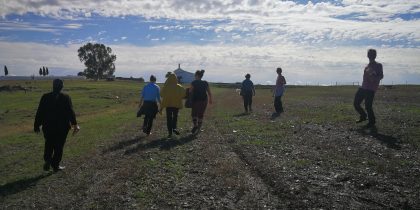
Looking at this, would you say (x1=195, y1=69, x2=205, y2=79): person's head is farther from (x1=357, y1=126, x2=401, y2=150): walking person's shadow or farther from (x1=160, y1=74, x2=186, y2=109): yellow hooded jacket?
(x1=357, y1=126, x2=401, y2=150): walking person's shadow

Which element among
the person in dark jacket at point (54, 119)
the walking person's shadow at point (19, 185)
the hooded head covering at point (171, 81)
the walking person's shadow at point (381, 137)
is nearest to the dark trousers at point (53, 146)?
the person in dark jacket at point (54, 119)

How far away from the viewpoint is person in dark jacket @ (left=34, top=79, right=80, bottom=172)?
37.0 feet

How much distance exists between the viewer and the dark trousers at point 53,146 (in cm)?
1139

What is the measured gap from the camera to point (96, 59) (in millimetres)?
163000

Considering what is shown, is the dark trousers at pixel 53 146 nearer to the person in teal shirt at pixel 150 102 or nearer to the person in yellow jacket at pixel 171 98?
the person in yellow jacket at pixel 171 98

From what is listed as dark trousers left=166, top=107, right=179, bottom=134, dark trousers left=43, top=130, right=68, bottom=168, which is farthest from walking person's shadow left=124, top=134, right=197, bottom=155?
dark trousers left=43, top=130, right=68, bottom=168

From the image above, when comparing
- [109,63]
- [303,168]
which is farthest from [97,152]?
[109,63]

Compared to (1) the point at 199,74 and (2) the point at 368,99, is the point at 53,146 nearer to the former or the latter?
(1) the point at 199,74

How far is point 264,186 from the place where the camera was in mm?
8945

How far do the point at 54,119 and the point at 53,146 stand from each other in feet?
2.35

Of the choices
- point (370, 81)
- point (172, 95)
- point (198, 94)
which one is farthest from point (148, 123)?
point (370, 81)

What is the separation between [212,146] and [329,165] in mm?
4612

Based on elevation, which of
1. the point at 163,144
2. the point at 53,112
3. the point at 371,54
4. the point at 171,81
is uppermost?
the point at 371,54

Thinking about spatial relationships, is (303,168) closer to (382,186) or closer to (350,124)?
(382,186)
